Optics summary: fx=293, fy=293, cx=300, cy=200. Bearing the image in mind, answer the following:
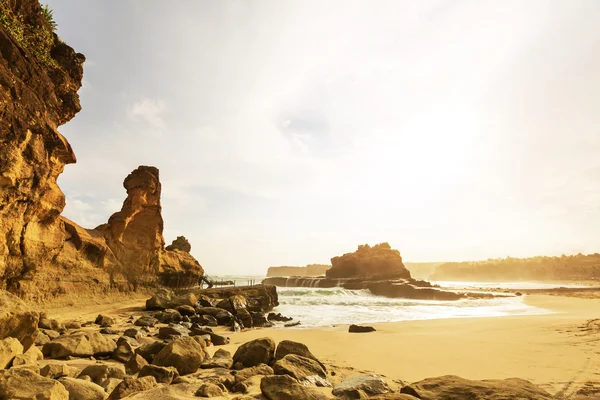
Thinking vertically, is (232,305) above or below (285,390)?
below

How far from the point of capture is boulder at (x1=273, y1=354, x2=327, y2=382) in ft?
19.1

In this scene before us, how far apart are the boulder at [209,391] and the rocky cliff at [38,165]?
11.4 m

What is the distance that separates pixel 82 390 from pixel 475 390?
571 cm

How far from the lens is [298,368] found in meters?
6.12

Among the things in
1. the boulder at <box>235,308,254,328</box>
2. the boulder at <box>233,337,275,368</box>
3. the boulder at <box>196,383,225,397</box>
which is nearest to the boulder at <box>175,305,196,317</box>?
the boulder at <box>235,308,254,328</box>

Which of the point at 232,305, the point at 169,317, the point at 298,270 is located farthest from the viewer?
the point at 298,270

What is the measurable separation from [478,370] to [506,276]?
13051cm

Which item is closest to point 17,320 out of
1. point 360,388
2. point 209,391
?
point 209,391

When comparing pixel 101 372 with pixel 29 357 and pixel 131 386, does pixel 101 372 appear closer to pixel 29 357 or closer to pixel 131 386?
pixel 131 386

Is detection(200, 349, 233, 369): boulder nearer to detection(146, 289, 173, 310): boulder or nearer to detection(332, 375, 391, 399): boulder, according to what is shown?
detection(332, 375, 391, 399): boulder

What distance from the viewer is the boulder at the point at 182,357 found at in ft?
20.3

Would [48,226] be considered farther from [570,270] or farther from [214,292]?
[570,270]

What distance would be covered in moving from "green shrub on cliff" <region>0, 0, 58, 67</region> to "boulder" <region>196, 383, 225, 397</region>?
1529cm

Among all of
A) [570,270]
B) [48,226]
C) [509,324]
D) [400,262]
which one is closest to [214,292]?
[48,226]
